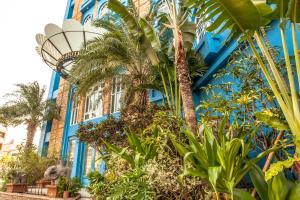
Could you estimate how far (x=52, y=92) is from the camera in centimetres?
2039

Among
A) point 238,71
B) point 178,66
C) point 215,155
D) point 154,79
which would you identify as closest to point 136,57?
point 154,79

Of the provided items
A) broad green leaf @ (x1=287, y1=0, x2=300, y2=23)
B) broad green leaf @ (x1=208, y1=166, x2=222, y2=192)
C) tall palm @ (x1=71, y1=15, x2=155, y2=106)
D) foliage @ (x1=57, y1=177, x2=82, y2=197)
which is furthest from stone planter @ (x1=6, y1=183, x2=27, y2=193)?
broad green leaf @ (x1=287, y1=0, x2=300, y2=23)

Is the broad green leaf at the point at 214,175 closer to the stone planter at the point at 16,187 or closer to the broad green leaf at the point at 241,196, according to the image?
the broad green leaf at the point at 241,196

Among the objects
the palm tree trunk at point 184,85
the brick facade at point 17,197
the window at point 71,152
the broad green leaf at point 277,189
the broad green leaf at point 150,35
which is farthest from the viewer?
the window at point 71,152

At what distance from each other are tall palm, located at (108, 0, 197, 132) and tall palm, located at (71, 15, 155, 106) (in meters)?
0.86

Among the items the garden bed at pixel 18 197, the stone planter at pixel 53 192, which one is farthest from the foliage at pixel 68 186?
the garden bed at pixel 18 197

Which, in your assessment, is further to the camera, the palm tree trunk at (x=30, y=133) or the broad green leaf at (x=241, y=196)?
the palm tree trunk at (x=30, y=133)

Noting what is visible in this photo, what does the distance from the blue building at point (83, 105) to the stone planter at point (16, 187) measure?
310cm

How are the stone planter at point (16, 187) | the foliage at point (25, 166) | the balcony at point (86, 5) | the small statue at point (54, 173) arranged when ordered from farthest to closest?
the balcony at point (86, 5)
the foliage at point (25, 166)
the stone planter at point (16, 187)
the small statue at point (54, 173)

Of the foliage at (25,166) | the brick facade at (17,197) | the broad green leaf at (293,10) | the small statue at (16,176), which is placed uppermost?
the broad green leaf at (293,10)

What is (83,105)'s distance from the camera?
1622 centimetres

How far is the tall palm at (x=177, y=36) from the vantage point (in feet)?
18.4

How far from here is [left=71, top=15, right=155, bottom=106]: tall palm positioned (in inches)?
324

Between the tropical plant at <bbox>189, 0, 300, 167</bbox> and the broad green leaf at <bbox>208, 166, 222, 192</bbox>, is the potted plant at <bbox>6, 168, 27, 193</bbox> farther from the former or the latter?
the tropical plant at <bbox>189, 0, 300, 167</bbox>
